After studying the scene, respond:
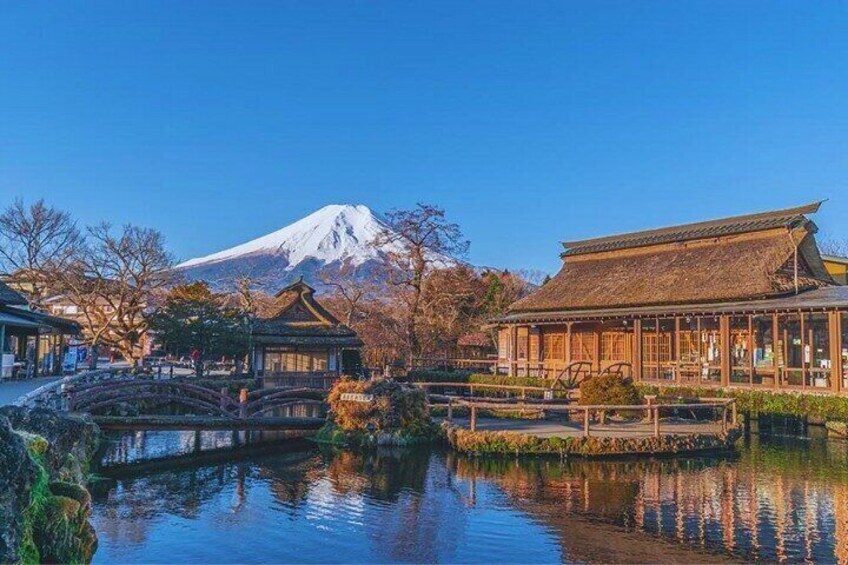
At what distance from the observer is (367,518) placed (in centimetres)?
1228

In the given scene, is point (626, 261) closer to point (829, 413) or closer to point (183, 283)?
point (829, 413)

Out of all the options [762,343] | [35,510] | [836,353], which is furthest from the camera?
[762,343]

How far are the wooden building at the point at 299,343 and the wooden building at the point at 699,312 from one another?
9565 millimetres

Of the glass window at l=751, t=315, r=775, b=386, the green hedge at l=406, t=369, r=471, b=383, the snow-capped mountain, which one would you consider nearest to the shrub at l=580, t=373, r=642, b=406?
the glass window at l=751, t=315, r=775, b=386

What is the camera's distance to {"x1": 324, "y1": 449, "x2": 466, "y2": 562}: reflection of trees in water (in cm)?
1077

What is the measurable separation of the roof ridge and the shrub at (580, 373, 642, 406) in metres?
13.4

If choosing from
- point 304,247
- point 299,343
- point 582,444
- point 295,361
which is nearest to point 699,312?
point 582,444

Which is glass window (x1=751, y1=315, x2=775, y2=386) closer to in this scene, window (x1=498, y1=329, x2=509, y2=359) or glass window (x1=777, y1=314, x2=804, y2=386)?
glass window (x1=777, y1=314, x2=804, y2=386)

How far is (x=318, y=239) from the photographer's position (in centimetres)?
16188

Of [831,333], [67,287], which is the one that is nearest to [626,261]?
[831,333]

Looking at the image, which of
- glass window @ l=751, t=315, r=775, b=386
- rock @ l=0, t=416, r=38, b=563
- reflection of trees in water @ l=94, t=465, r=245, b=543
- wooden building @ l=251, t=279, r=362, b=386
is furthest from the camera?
wooden building @ l=251, t=279, r=362, b=386

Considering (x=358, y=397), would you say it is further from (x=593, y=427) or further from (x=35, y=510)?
(x=35, y=510)

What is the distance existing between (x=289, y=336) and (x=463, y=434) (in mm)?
12571

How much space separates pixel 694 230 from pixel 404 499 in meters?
24.9
